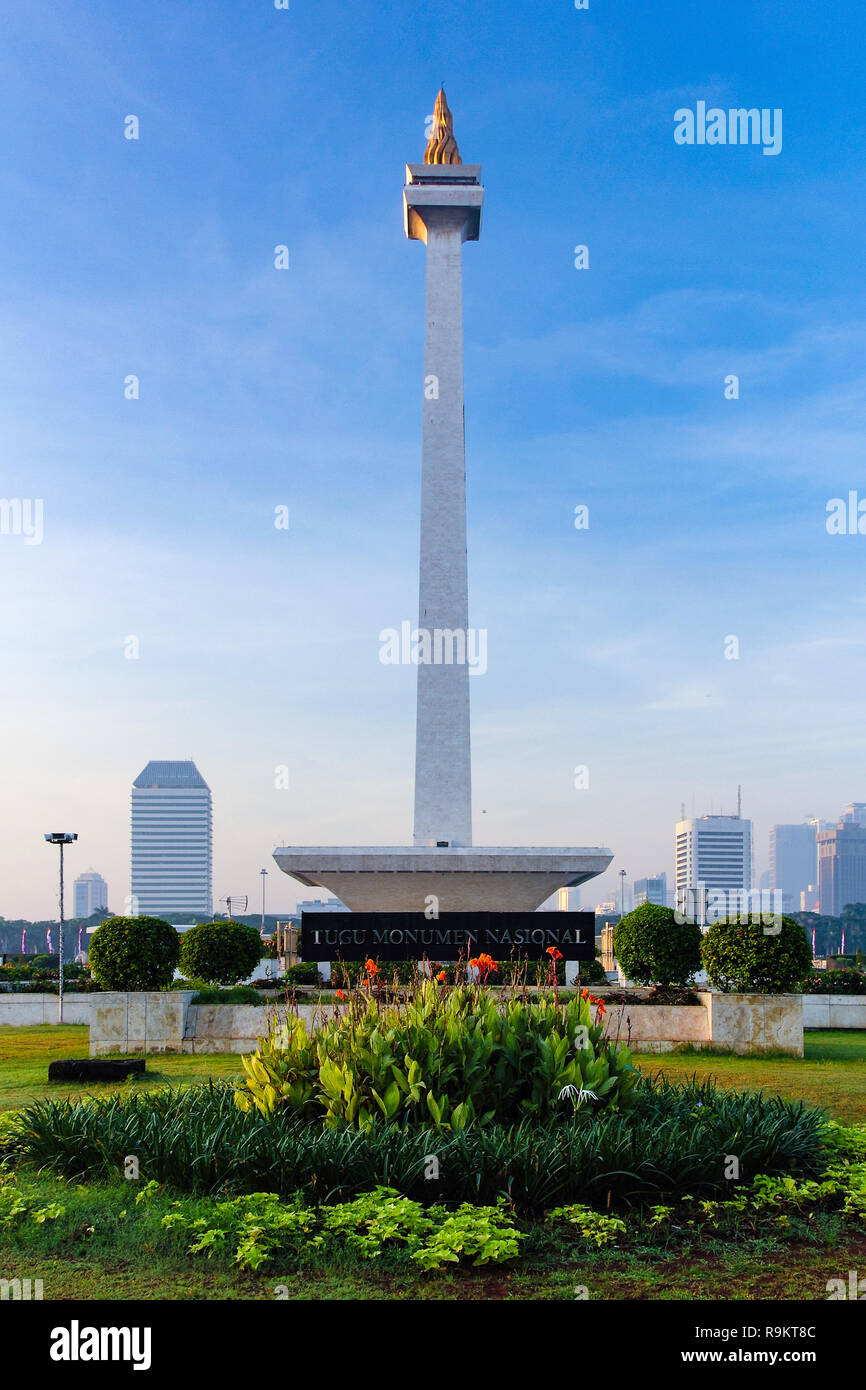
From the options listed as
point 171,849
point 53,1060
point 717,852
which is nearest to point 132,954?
point 53,1060

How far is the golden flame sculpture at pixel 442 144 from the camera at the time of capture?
30453mm

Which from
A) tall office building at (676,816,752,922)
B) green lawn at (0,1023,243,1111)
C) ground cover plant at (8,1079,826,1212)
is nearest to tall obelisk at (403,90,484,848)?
green lawn at (0,1023,243,1111)

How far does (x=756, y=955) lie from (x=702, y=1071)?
108 inches

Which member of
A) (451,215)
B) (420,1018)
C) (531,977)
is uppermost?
(451,215)

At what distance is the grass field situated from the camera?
12078 mm

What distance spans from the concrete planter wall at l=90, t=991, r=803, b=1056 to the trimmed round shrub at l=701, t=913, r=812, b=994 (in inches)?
12.8

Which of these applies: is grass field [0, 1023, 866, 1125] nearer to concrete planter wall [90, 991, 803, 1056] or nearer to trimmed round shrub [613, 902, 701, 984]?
concrete planter wall [90, 991, 803, 1056]

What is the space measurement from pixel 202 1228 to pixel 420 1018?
2.47 meters
